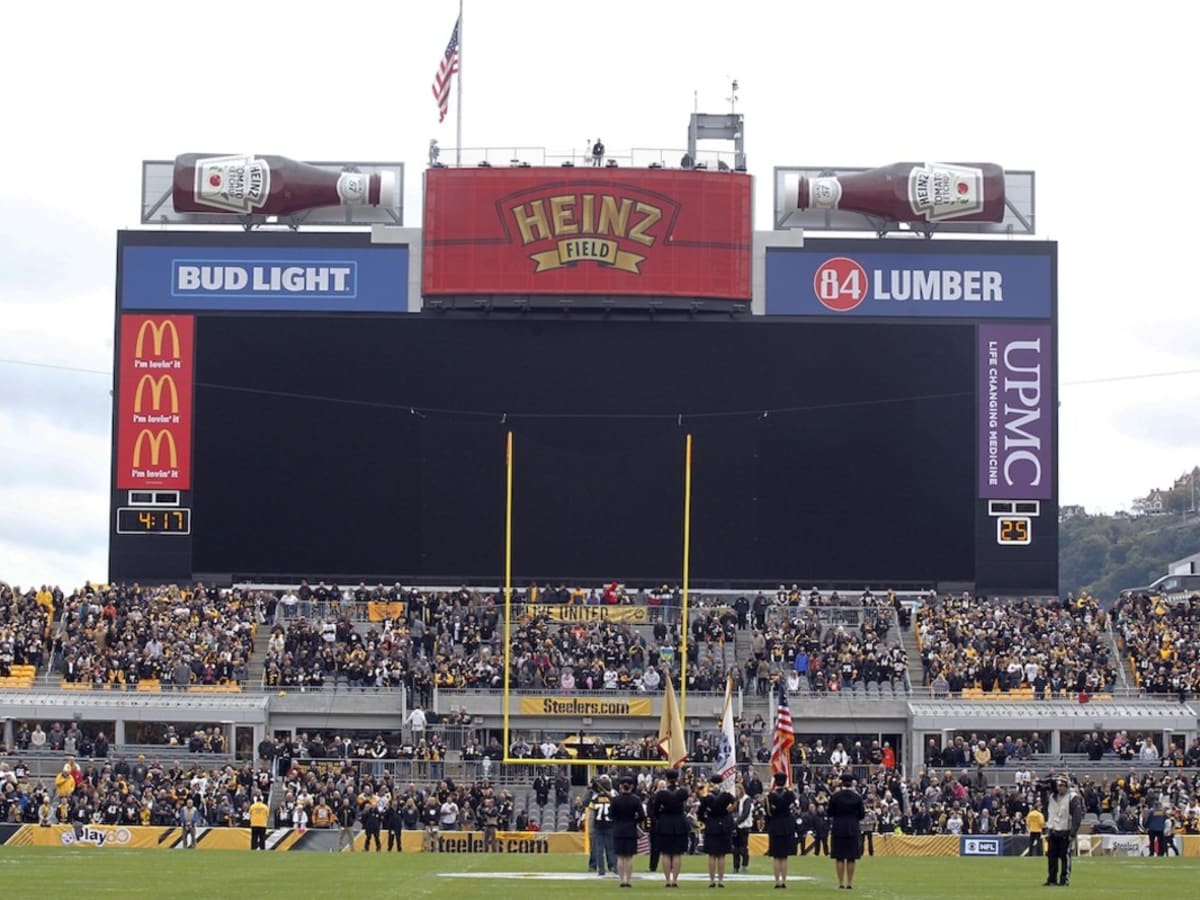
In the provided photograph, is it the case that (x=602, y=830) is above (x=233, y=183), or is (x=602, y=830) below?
below

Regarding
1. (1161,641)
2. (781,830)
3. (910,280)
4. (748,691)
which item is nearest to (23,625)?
(748,691)

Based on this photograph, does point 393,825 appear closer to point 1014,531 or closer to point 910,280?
point 1014,531

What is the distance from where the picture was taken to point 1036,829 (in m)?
48.6

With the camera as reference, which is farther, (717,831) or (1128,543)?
(1128,543)

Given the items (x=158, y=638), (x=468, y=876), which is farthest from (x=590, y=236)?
(x=468, y=876)

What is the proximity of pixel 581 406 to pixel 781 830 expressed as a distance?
29.9m

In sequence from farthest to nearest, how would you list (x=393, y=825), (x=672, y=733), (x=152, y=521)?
(x=152, y=521) < (x=393, y=825) < (x=672, y=733)

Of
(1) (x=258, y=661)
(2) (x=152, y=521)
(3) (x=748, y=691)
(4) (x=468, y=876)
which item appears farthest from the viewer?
(2) (x=152, y=521)

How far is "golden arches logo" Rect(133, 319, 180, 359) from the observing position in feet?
202

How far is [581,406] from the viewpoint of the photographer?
6097 centimetres

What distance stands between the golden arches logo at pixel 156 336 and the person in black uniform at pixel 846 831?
1342 inches

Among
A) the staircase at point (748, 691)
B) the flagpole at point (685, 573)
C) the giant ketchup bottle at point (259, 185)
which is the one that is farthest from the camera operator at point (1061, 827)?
the giant ketchup bottle at point (259, 185)

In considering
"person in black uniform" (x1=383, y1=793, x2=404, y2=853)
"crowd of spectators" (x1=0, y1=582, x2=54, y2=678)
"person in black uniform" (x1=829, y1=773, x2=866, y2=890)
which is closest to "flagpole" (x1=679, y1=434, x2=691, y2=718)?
"person in black uniform" (x1=383, y1=793, x2=404, y2=853)

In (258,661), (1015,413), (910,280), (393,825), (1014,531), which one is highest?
(910,280)
